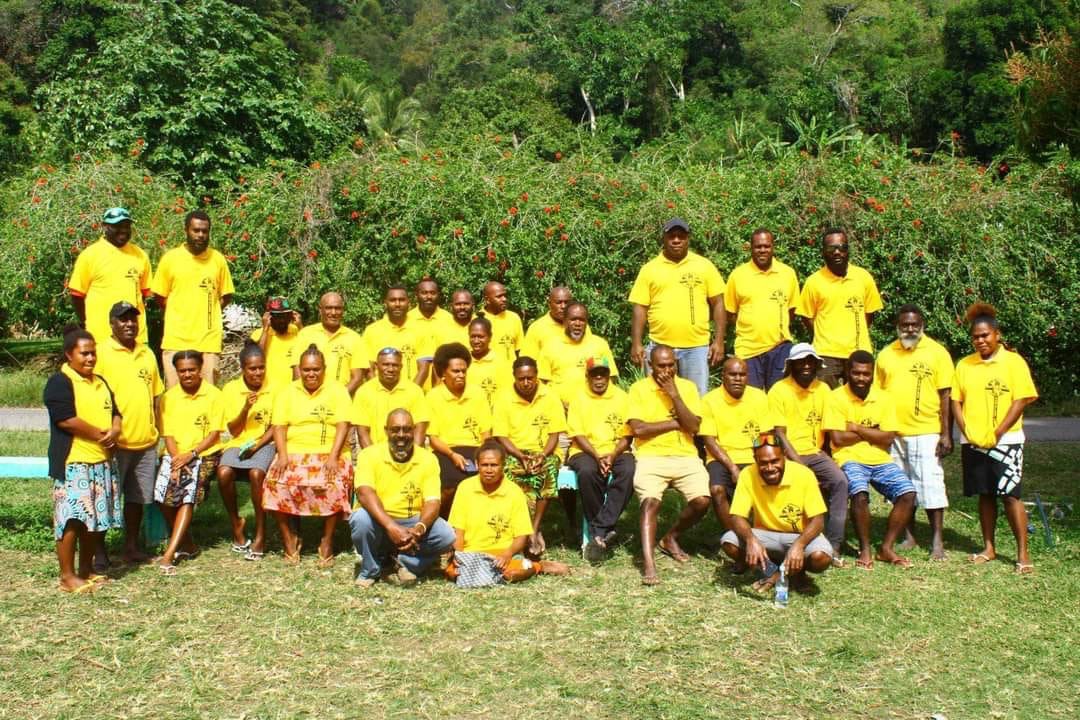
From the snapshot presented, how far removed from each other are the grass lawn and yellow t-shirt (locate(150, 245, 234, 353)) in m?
1.79

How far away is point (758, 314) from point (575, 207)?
4254 mm

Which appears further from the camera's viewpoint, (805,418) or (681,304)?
(681,304)

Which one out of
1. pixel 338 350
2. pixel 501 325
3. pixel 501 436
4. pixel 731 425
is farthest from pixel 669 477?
pixel 338 350

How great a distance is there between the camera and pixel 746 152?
42.3ft

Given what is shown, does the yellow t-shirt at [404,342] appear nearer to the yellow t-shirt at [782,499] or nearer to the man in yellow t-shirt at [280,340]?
the man in yellow t-shirt at [280,340]

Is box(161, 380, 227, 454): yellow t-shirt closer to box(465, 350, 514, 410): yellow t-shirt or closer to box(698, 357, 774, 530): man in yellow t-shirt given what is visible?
box(465, 350, 514, 410): yellow t-shirt

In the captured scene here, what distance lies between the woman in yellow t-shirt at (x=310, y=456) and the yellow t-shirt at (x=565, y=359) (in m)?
1.65

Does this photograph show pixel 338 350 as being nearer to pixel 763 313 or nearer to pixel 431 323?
pixel 431 323

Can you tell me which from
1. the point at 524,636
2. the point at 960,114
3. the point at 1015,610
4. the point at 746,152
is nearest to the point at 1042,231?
the point at 746,152

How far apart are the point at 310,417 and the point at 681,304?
2982 millimetres

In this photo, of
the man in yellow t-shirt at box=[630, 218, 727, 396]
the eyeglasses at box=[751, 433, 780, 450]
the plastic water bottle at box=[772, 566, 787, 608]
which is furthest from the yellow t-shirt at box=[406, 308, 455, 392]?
the plastic water bottle at box=[772, 566, 787, 608]

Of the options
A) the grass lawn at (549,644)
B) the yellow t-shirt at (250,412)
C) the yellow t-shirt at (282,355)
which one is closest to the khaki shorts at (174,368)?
the yellow t-shirt at (250,412)

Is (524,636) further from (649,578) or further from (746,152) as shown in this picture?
(746,152)

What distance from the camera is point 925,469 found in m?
7.47
